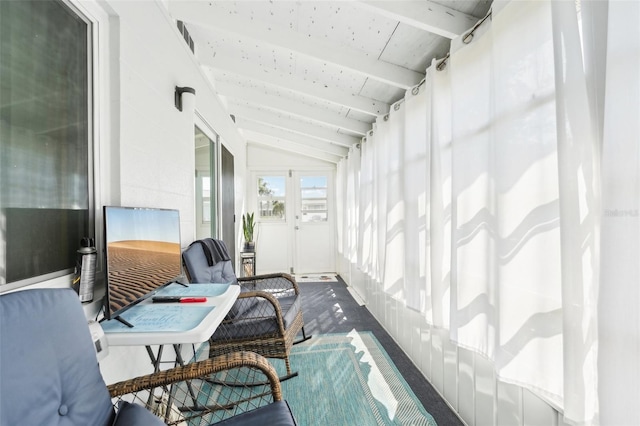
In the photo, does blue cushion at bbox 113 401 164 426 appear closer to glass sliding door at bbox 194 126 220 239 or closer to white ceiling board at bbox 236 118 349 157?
glass sliding door at bbox 194 126 220 239

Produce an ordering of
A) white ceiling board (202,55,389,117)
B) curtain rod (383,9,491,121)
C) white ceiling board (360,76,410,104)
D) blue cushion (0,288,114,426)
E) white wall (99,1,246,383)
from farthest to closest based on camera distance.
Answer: white ceiling board (202,55,389,117) → white ceiling board (360,76,410,104) → white wall (99,1,246,383) → curtain rod (383,9,491,121) → blue cushion (0,288,114,426)

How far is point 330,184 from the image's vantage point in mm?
5902

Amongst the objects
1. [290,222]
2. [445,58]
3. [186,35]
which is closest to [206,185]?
[186,35]

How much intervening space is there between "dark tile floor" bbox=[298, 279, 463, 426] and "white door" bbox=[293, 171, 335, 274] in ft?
2.68

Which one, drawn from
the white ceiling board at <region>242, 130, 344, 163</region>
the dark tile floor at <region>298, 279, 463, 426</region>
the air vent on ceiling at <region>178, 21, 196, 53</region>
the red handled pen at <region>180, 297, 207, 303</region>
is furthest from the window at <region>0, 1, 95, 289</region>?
the white ceiling board at <region>242, 130, 344, 163</region>

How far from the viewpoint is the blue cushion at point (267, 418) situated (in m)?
1.03

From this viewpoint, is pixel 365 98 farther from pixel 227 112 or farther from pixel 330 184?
pixel 330 184

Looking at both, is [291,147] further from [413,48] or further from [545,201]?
[545,201]

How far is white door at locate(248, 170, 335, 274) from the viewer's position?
19.0 feet

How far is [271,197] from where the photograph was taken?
5.83 m

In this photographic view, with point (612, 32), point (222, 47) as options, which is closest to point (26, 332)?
point (612, 32)

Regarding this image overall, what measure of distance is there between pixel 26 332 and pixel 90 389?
0.26m

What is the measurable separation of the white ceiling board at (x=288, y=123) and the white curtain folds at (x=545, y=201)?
2472 mm

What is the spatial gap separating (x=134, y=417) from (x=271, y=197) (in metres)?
5.04
